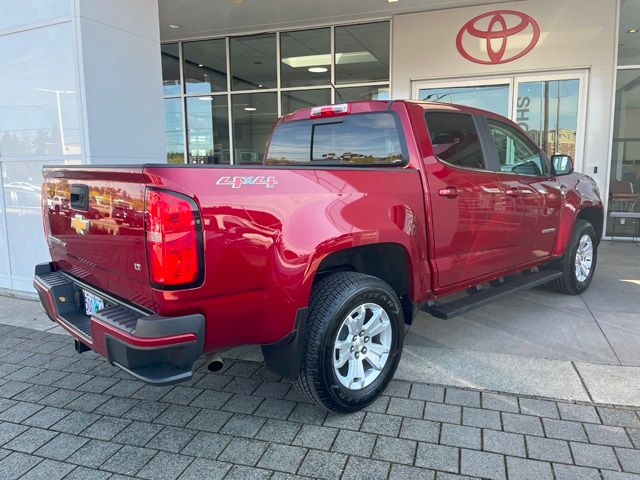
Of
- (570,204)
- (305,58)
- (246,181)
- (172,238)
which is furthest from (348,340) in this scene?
(305,58)

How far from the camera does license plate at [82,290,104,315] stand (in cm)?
283

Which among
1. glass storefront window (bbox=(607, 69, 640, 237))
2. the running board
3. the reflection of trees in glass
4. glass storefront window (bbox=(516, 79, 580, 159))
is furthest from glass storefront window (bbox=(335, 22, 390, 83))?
the running board

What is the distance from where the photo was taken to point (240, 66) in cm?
1127

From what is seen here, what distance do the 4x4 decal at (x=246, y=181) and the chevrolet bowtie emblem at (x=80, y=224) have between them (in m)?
0.92

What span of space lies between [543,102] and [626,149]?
170 cm

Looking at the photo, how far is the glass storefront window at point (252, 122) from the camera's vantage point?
37.1 ft

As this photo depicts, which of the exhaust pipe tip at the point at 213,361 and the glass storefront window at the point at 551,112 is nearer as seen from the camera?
the exhaust pipe tip at the point at 213,361

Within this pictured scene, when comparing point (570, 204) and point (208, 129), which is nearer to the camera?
point (570, 204)

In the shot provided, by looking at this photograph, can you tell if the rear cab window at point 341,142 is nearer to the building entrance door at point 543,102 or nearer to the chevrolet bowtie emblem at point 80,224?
the chevrolet bowtie emblem at point 80,224

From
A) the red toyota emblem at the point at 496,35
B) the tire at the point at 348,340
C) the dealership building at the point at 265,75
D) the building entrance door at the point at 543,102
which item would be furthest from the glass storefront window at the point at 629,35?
the tire at the point at 348,340

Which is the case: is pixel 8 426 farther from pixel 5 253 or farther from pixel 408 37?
pixel 408 37

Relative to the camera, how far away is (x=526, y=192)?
440 centimetres

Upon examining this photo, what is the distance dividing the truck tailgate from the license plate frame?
69 mm

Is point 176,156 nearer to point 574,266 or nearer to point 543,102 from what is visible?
point 543,102
